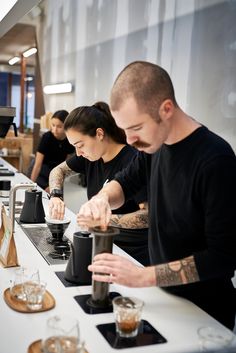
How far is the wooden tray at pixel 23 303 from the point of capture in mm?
1360

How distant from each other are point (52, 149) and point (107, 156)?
2561mm

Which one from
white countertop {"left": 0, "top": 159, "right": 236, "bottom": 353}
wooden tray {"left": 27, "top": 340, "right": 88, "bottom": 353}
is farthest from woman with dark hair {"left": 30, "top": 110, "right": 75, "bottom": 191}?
wooden tray {"left": 27, "top": 340, "right": 88, "bottom": 353}

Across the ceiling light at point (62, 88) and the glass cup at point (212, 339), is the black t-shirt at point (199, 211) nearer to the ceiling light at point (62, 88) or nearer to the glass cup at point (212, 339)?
the glass cup at point (212, 339)

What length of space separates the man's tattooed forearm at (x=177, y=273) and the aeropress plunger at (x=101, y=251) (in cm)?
17

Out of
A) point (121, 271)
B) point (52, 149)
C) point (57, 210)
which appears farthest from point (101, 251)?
point (52, 149)

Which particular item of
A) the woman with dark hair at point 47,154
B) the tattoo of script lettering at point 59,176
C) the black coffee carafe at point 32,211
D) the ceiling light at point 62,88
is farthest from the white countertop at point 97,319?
the ceiling light at point 62,88

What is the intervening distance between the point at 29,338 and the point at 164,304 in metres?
0.50

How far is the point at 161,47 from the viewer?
3.28 meters

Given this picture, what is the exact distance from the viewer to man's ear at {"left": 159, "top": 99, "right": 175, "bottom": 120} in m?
1.41

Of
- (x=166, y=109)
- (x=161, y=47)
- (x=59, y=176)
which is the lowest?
(x=59, y=176)

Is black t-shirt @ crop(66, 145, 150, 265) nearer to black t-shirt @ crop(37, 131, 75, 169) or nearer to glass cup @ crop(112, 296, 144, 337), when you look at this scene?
glass cup @ crop(112, 296, 144, 337)

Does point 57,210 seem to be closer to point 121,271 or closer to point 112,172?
point 112,172

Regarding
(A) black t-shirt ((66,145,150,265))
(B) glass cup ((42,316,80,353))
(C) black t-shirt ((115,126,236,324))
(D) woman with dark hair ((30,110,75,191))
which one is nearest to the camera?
(B) glass cup ((42,316,80,353))

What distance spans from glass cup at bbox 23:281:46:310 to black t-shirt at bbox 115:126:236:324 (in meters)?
0.45
